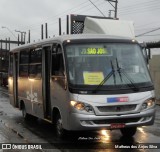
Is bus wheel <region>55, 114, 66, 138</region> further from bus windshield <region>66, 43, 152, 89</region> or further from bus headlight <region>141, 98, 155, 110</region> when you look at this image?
bus headlight <region>141, 98, 155, 110</region>

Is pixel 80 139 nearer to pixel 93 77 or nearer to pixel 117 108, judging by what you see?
pixel 117 108

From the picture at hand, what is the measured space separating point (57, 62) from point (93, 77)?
1.26 m

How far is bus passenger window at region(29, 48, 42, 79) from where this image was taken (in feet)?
41.2

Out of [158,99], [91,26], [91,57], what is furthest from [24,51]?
[158,99]

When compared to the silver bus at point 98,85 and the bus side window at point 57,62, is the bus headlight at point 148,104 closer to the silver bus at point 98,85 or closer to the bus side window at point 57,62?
the silver bus at point 98,85

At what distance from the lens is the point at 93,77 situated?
390 inches

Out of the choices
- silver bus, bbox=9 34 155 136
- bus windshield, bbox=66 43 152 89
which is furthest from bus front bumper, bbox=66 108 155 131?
bus windshield, bbox=66 43 152 89

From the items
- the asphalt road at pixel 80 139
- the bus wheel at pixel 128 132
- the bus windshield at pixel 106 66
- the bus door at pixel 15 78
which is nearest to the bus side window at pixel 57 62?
the bus windshield at pixel 106 66

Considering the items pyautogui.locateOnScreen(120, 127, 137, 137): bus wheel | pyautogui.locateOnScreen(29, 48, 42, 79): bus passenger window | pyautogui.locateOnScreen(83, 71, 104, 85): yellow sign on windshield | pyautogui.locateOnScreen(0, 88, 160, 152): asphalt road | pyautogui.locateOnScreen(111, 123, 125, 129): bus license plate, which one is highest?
pyautogui.locateOnScreen(29, 48, 42, 79): bus passenger window

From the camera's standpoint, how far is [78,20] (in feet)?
54.3

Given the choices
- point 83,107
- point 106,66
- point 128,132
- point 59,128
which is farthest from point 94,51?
point 128,132

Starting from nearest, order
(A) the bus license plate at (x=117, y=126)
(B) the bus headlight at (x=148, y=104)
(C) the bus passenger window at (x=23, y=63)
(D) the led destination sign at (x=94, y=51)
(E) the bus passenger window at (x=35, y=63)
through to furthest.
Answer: (A) the bus license plate at (x=117, y=126), (B) the bus headlight at (x=148, y=104), (D) the led destination sign at (x=94, y=51), (E) the bus passenger window at (x=35, y=63), (C) the bus passenger window at (x=23, y=63)

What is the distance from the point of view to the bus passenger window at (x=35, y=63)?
12546mm

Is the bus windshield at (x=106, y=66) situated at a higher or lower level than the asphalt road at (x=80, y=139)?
higher
